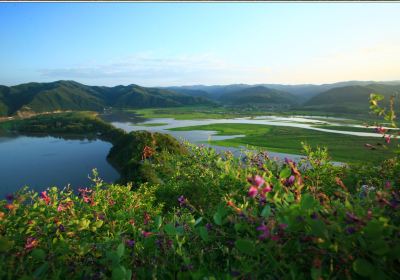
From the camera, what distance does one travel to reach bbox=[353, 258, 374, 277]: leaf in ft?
6.07

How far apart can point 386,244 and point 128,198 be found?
6.21 meters

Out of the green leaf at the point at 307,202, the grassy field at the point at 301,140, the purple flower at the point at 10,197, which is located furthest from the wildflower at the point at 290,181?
the grassy field at the point at 301,140

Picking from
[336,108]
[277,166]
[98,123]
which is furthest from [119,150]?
[336,108]

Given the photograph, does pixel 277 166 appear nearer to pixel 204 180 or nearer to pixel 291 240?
pixel 204 180

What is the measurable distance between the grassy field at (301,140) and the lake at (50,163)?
25.9 meters

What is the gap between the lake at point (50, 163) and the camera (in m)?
42.3

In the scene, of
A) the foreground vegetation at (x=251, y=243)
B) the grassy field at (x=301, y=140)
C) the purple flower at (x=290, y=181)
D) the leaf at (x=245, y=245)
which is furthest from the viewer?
the grassy field at (x=301, y=140)

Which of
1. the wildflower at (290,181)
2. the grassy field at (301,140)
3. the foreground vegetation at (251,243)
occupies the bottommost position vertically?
the grassy field at (301,140)

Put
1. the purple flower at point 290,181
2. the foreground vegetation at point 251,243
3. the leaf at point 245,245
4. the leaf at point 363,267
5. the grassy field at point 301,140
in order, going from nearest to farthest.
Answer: the leaf at point 363,267
the foreground vegetation at point 251,243
the leaf at point 245,245
the purple flower at point 290,181
the grassy field at point 301,140

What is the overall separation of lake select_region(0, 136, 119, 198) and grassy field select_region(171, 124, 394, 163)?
2594cm

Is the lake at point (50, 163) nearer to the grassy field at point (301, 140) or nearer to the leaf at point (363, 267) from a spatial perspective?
the grassy field at point (301, 140)

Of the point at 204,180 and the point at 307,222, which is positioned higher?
the point at 307,222

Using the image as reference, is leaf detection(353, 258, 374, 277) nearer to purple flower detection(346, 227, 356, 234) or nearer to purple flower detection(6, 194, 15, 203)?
purple flower detection(346, 227, 356, 234)

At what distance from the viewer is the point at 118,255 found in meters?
2.35
